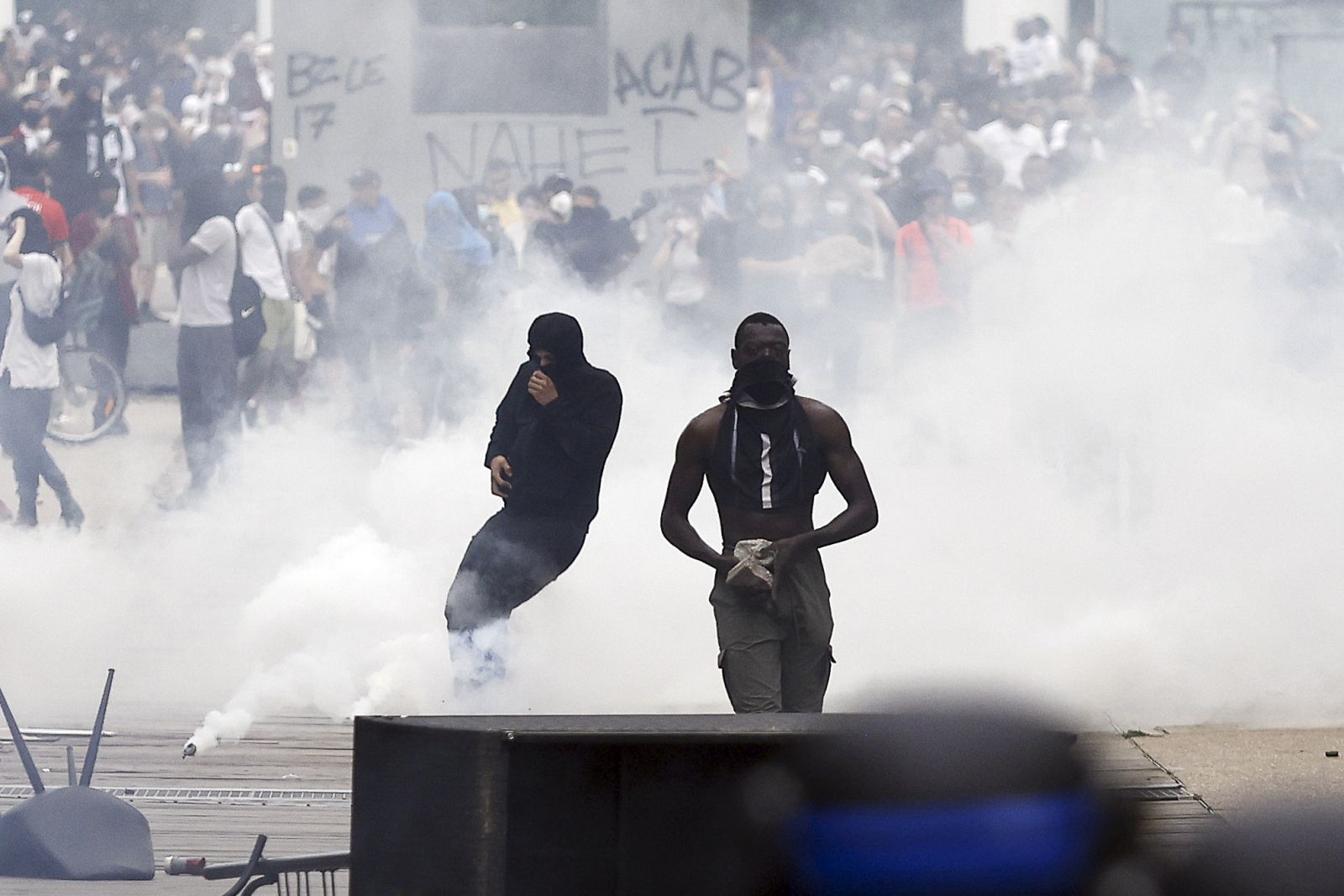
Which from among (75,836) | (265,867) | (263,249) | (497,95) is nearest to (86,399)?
(263,249)

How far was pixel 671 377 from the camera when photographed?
9.17 meters

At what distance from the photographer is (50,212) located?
9328mm

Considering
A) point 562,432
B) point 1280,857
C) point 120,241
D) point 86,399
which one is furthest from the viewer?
point 86,399

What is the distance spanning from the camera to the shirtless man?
4688 millimetres

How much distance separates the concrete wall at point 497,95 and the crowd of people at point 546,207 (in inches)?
4.2

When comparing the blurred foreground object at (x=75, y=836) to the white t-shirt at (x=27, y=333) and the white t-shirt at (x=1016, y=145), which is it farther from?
the white t-shirt at (x=1016, y=145)

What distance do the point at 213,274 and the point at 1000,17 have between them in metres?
3.62

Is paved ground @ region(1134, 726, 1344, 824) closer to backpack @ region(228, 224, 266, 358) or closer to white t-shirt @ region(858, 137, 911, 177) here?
white t-shirt @ region(858, 137, 911, 177)

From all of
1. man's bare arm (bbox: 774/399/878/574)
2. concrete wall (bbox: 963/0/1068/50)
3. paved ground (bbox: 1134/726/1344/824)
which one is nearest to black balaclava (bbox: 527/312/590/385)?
man's bare arm (bbox: 774/399/878/574)

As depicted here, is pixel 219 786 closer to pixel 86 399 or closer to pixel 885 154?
pixel 885 154

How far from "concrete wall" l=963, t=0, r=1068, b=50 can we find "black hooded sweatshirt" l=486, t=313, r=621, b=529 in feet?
11.3

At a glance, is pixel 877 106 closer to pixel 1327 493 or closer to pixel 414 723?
pixel 1327 493

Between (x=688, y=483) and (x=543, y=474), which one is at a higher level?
(x=688, y=483)

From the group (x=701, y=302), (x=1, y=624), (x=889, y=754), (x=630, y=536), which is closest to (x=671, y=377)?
(x=701, y=302)
